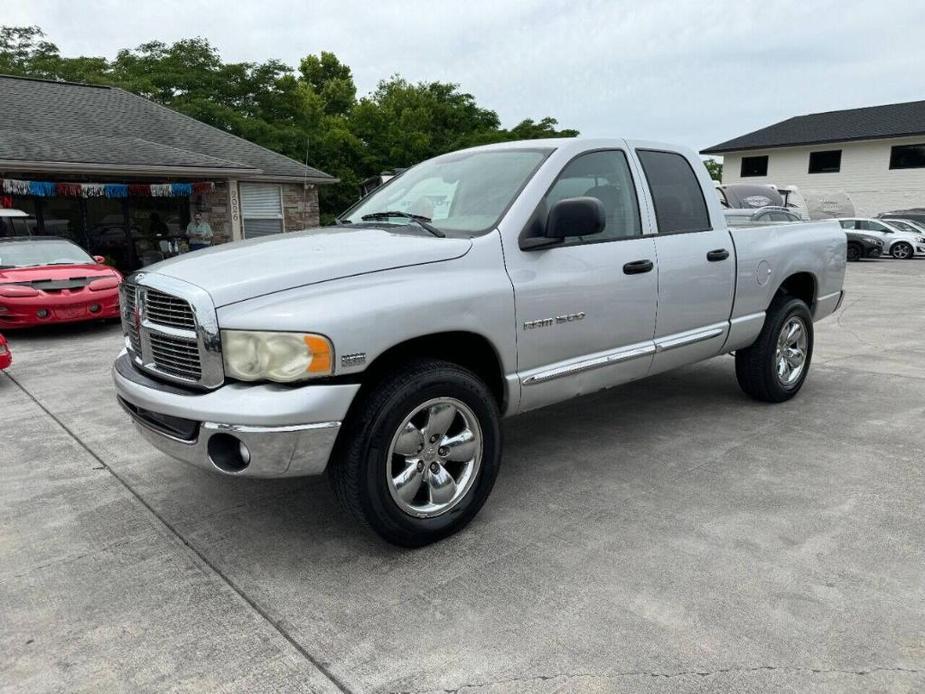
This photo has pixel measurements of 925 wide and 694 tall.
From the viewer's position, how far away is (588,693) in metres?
2.27

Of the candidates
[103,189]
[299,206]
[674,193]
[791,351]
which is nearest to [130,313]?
[674,193]

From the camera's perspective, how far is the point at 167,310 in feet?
10.1

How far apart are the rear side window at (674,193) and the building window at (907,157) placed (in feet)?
113

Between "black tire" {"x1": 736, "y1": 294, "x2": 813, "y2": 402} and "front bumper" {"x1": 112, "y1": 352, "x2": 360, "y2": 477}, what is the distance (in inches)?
139

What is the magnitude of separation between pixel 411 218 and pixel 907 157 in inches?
1432

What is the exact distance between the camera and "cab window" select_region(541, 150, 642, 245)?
3828mm

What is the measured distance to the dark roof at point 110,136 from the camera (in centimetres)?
1534

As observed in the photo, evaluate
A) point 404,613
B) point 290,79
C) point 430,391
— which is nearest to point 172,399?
point 430,391

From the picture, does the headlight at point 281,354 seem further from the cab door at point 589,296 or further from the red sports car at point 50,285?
the red sports car at point 50,285

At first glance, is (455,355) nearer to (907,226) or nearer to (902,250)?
(902,250)

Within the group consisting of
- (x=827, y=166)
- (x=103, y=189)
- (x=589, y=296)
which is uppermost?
(x=827, y=166)

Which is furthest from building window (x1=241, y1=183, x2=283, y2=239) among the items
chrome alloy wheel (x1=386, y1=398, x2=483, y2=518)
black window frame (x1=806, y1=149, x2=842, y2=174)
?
black window frame (x1=806, y1=149, x2=842, y2=174)

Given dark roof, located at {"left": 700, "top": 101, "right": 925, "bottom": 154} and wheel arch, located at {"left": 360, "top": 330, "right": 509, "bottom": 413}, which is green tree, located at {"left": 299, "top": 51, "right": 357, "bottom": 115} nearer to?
dark roof, located at {"left": 700, "top": 101, "right": 925, "bottom": 154}

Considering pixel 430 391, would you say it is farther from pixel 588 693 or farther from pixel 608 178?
pixel 608 178
